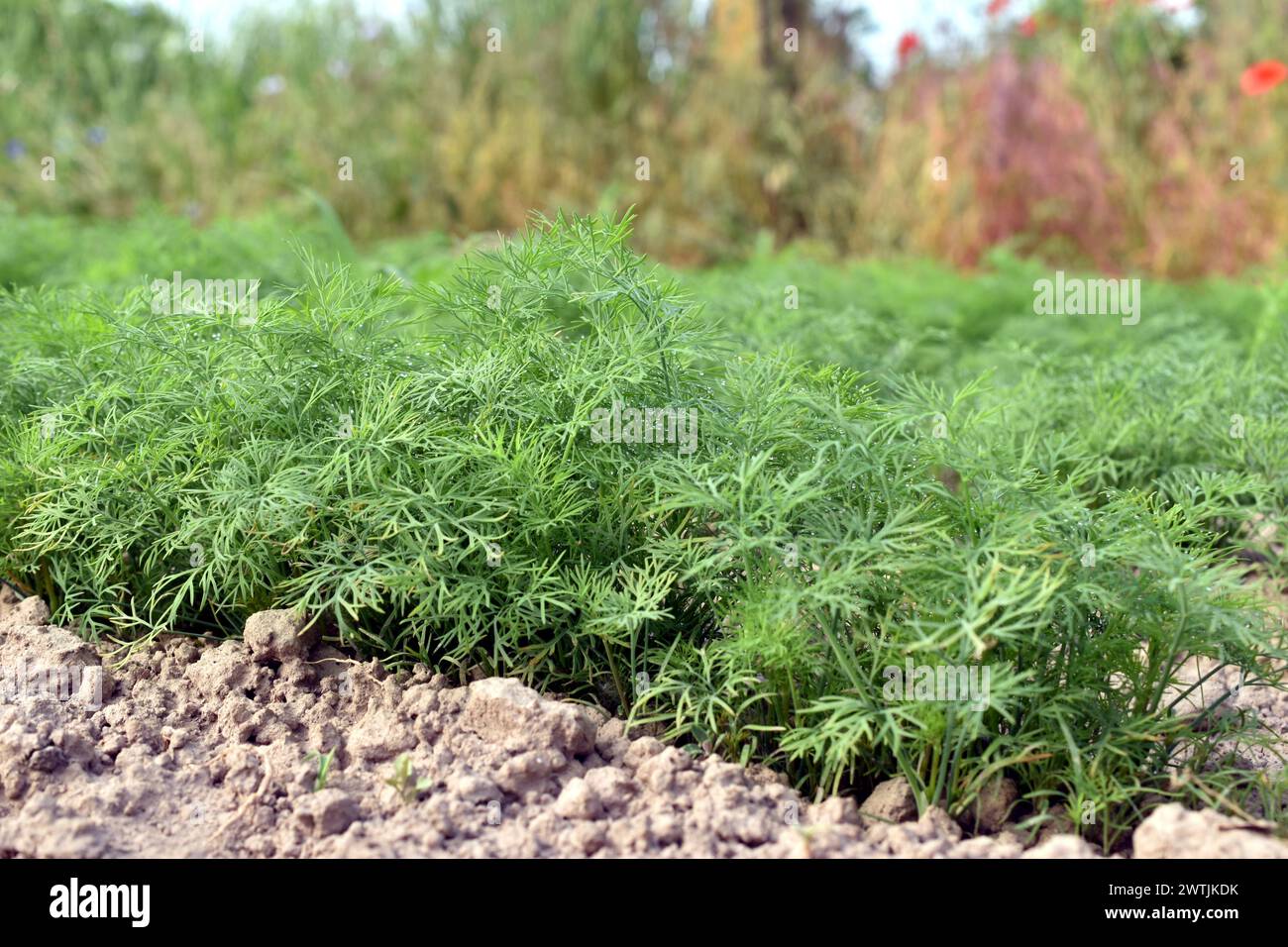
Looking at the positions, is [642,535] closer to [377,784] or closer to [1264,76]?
[377,784]

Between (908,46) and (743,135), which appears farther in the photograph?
(908,46)

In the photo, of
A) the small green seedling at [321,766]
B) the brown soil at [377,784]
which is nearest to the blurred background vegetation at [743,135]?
the brown soil at [377,784]

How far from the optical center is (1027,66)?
8.28m

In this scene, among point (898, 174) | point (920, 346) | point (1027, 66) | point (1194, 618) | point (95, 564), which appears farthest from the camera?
point (1027, 66)

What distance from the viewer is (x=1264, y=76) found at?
6.60 metres

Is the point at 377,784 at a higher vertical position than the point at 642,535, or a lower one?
lower

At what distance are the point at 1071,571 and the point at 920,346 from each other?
2272 millimetres

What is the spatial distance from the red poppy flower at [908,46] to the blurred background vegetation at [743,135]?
2cm

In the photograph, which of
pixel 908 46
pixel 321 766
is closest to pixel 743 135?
pixel 908 46

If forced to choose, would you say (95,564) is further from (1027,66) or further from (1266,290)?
(1027,66)

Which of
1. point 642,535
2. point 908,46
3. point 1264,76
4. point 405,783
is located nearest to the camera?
point 405,783

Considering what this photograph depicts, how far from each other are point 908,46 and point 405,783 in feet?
24.4

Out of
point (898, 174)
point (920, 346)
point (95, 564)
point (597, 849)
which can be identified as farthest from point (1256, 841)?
point (898, 174)

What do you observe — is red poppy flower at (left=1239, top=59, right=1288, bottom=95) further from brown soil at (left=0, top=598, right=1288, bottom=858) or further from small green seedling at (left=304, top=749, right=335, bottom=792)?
small green seedling at (left=304, top=749, right=335, bottom=792)
